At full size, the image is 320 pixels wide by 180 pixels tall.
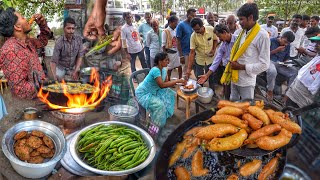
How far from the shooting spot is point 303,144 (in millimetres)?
2664

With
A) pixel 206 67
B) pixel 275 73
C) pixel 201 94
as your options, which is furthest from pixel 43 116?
pixel 275 73

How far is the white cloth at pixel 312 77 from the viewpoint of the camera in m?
3.67

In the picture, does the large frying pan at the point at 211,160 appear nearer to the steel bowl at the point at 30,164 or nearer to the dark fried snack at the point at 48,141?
the steel bowl at the point at 30,164

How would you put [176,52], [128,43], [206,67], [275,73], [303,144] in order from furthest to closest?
[128,43] < [176,52] < [206,67] < [275,73] < [303,144]

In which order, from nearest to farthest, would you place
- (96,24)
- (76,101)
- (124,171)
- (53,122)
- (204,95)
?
1. (124,171)
2. (76,101)
3. (53,122)
4. (96,24)
5. (204,95)

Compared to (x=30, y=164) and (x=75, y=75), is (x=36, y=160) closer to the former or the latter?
(x=30, y=164)

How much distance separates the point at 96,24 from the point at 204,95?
2968 mm

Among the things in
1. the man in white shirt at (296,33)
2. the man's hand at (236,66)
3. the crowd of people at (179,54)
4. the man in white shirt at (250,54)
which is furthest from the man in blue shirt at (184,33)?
the man's hand at (236,66)

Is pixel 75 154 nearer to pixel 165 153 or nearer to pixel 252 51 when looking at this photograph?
pixel 165 153

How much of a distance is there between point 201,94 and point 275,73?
2.34 meters

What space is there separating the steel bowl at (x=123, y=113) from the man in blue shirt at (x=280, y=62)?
3845 millimetres

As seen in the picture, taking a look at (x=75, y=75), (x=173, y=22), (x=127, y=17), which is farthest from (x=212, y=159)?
(x=127, y=17)

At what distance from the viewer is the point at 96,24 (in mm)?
5445

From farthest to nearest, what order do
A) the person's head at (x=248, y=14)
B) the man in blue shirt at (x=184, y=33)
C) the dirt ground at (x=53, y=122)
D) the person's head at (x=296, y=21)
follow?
the person's head at (x=296, y=21), the man in blue shirt at (x=184, y=33), the person's head at (x=248, y=14), the dirt ground at (x=53, y=122)
